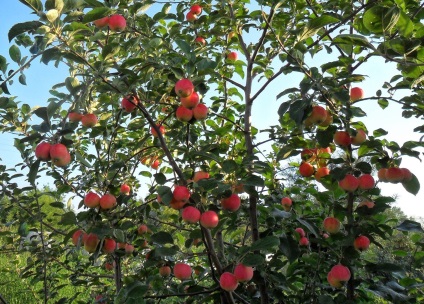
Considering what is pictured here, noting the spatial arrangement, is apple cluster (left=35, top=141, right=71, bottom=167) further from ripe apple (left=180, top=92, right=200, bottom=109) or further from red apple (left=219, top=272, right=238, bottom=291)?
red apple (left=219, top=272, right=238, bottom=291)

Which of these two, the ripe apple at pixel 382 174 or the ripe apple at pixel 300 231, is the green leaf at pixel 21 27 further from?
the ripe apple at pixel 300 231

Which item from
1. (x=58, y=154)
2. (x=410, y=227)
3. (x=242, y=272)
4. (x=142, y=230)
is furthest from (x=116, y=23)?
(x=410, y=227)

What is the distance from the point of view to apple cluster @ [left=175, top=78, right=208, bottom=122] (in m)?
1.46

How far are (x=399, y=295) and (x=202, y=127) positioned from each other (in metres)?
1.46

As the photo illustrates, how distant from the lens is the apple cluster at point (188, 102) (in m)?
1.46

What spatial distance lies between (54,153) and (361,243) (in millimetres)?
1300

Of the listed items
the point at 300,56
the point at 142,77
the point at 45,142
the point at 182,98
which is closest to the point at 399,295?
the point at 300,56

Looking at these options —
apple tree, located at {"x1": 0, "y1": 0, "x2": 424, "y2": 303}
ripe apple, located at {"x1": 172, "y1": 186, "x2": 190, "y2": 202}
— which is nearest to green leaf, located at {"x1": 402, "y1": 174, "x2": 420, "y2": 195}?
apple tree, located at {"x1": 0, "y1": 0, "x2": 424, "y2": 303}

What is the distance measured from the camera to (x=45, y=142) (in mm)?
1381

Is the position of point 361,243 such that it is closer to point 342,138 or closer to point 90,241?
point 342,138

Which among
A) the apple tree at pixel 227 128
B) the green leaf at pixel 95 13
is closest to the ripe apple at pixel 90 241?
the apple tree at pixel 227 128

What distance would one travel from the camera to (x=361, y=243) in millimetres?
1789

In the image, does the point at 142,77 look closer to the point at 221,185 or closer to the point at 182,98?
the point at 182,98

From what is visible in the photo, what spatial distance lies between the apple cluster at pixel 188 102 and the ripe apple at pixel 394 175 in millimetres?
794
